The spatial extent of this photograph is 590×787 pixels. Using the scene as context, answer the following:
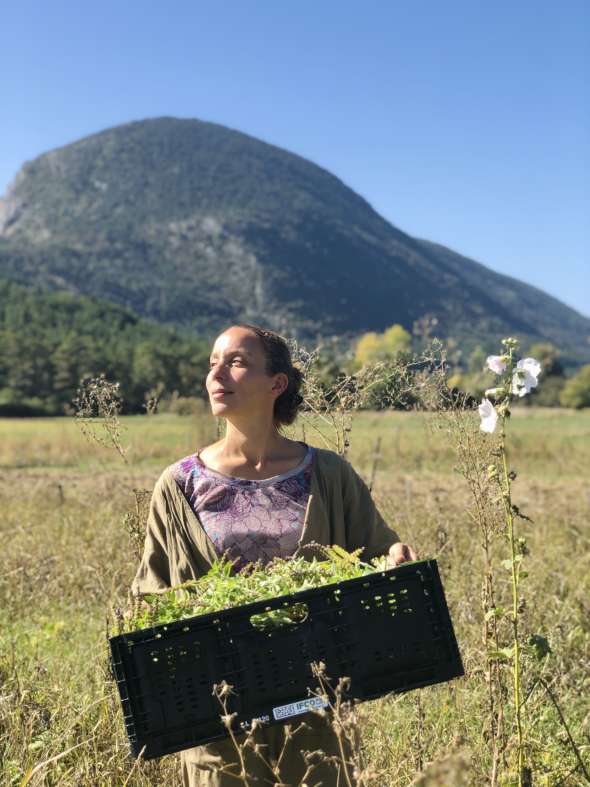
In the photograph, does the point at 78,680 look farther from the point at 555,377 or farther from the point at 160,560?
the point at 555,377

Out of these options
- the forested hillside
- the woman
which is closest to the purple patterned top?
the woman

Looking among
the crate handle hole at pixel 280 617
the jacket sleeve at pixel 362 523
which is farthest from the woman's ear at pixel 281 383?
the crate handle hole at pixel 280 617

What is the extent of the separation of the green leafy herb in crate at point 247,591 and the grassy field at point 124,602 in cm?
43

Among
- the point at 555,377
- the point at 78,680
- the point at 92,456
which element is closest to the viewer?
the point at 78,680

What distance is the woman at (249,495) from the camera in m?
2.73

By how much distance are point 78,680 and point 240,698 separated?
2423 millimetres

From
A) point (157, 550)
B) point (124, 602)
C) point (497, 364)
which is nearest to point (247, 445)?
point (157, 550)

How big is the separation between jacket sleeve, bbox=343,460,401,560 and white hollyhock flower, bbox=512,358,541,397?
2.85 feet

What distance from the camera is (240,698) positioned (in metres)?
2.04

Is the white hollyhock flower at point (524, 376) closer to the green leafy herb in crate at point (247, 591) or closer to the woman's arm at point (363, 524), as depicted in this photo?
the green leafy herb in crate at point (247, 591)

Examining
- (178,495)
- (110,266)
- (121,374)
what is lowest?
(121,374)

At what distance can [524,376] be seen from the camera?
222 centimetres

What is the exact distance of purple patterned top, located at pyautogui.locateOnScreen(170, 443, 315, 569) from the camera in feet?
8.95

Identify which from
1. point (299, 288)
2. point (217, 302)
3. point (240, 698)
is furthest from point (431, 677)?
point (299, 288)
